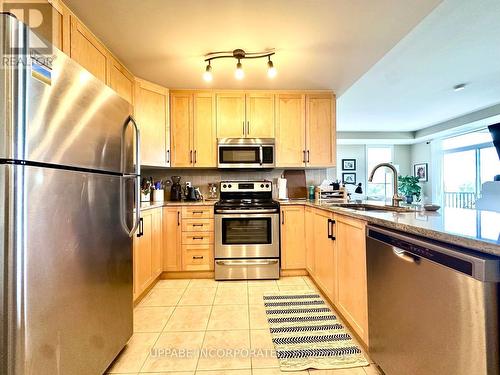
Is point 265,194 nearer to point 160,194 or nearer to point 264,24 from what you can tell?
point 160,194

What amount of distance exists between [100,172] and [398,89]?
4.25m

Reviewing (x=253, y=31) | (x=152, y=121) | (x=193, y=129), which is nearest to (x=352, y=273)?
(x=253, y=31)

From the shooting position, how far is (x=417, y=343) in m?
1.08

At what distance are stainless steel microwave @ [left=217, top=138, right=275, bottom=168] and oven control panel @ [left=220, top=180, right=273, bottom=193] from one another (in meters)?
0.24

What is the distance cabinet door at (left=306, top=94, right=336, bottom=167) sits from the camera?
3.31 m

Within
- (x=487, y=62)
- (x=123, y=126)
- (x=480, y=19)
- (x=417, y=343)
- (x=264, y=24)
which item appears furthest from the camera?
(x=487, y=62)

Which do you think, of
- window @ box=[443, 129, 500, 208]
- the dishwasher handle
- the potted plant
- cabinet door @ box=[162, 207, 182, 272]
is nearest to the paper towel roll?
cabinet door @ box=[162, 207, 182, 272]

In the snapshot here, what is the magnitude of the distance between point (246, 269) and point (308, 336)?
3.97 feet

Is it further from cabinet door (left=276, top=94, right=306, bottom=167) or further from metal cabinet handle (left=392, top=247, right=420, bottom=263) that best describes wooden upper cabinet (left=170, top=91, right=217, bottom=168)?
metal cabinet handle (left=392, top=247, right=420, bottom=263)

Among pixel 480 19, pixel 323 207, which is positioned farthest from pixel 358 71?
pixel 323 207

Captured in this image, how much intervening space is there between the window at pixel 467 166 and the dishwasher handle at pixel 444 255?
606cm

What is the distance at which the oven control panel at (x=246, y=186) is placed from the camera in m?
3.31

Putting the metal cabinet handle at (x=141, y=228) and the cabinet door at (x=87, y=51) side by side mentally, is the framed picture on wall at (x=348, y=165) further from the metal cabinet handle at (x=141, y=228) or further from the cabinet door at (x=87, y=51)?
the cabinet door at (x=87, y=51)

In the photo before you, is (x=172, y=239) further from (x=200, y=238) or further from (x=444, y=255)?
(x=444, y=255)
